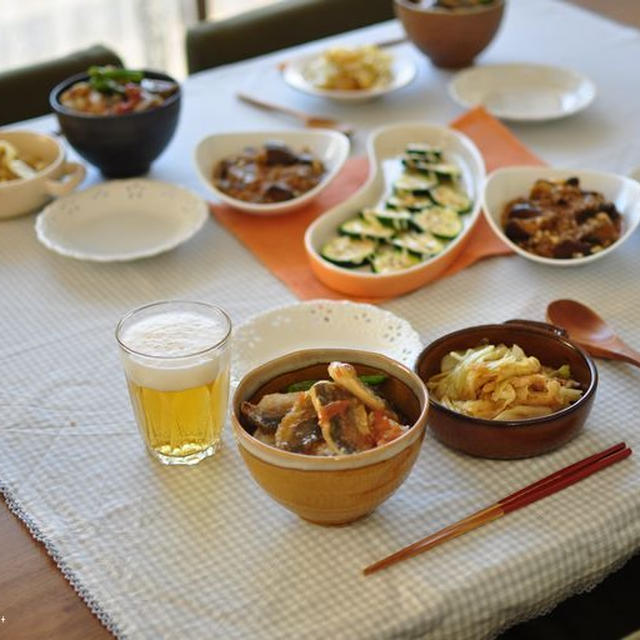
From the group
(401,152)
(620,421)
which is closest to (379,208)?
(401,152)

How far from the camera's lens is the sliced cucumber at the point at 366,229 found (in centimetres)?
160

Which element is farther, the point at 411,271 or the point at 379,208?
the point at 379,208

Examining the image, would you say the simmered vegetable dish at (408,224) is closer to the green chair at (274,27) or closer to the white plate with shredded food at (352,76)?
the white plate with shredded food at (352,76)

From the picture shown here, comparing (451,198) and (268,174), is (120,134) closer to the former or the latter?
(268,174)

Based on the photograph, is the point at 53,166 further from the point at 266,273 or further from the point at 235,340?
the point at 235,340

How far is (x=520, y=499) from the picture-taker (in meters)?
1.11

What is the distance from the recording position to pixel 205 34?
7.89 feet

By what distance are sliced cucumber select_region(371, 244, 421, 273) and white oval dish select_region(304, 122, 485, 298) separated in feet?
0.08

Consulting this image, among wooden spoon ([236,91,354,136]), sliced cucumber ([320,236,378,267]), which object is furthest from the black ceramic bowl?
sliced cucumber ([320,236,378,267])

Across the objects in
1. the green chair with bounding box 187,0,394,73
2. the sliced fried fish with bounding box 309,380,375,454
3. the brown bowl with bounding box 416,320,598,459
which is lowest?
the green chair with bounding box 187,0,394,73

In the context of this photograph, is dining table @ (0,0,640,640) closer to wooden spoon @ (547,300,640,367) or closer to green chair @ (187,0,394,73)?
wooden spoon @ (547,300,640,367)

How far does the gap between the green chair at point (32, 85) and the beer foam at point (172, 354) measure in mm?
1177

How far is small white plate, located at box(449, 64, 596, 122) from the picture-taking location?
2.06m

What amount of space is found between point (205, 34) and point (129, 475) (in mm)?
1476
